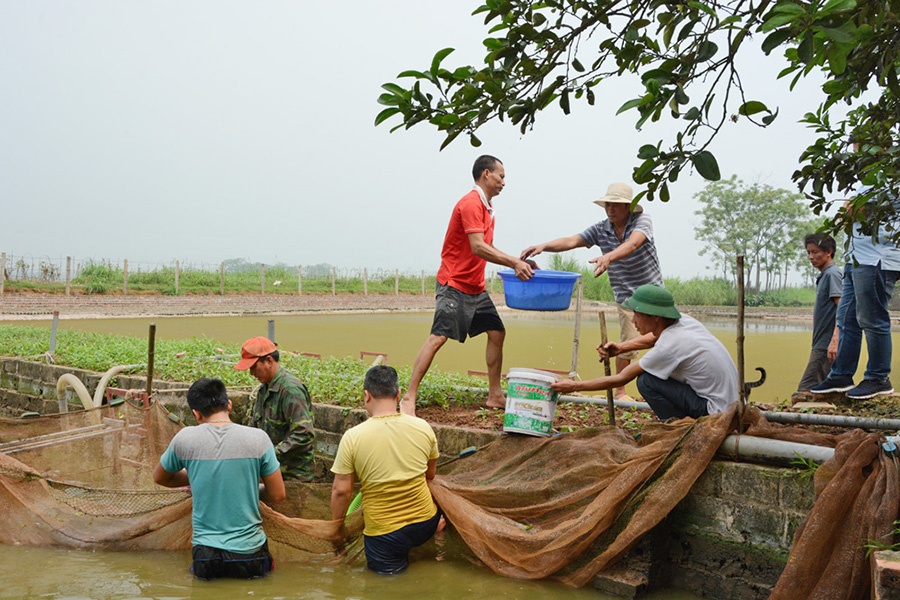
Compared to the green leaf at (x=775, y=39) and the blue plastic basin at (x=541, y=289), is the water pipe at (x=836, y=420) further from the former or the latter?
the green leaf at (x=775, y=39)

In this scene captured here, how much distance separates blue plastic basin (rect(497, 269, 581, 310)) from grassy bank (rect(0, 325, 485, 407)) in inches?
44.9

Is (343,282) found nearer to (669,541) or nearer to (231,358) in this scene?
(231,358)

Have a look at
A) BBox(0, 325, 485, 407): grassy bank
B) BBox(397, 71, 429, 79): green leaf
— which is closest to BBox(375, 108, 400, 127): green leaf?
BBox(397, 71, 429, 79): green leaf

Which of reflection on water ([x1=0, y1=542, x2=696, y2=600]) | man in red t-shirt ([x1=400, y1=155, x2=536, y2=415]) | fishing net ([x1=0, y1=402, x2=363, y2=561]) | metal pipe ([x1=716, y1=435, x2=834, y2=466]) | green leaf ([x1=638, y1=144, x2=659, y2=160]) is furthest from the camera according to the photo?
man in red t-shirt ([x1=400, y1=155, x2=536, y2=415])

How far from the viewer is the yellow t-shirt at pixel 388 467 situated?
4074mm

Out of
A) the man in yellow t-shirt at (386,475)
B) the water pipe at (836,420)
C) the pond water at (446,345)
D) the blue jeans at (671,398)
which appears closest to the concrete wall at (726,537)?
the blue jeans at (671,398)

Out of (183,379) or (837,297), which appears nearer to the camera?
(837,297)

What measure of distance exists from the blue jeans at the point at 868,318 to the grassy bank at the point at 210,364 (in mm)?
2943

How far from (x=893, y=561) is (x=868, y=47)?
188 cm

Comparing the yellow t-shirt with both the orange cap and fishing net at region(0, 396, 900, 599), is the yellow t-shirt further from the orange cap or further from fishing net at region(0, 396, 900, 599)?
the orange cap

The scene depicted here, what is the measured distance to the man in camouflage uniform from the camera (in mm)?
4824

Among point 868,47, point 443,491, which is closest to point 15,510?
point 443,491

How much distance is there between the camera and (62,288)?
27609 millimetres

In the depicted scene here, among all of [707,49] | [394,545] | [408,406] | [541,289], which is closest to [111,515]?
[394,545]
